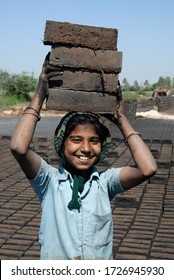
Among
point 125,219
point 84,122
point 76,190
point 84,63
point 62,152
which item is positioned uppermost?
point 84,63

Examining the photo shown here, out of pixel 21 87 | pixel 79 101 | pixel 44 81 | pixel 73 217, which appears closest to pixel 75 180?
pixel 73 217

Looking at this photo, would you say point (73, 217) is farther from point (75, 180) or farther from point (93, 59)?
point (93, 59)

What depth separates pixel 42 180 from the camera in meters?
1.77

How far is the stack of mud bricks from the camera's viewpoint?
207cm

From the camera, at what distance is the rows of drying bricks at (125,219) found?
3.23m

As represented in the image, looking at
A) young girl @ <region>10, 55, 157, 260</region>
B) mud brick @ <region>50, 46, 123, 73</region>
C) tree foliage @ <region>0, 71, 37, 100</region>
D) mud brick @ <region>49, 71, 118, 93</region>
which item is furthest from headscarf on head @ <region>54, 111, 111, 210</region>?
tree foliage @ <region>0, 71, 37, 100</region>

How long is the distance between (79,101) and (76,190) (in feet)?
2.12

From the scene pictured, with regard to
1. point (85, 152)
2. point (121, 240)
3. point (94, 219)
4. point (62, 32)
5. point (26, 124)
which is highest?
point (62, 32)

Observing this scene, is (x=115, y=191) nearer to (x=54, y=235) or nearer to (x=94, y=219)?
(x=94, y=219)

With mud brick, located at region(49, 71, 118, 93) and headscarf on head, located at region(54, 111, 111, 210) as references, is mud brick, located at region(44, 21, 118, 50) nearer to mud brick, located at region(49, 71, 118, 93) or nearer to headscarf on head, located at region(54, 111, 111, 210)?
mud brick, located at region(49, 71, 118, 93)

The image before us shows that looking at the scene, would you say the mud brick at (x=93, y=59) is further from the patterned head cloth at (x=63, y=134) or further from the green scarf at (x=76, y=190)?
the green scarf at (x=76, y=190)
